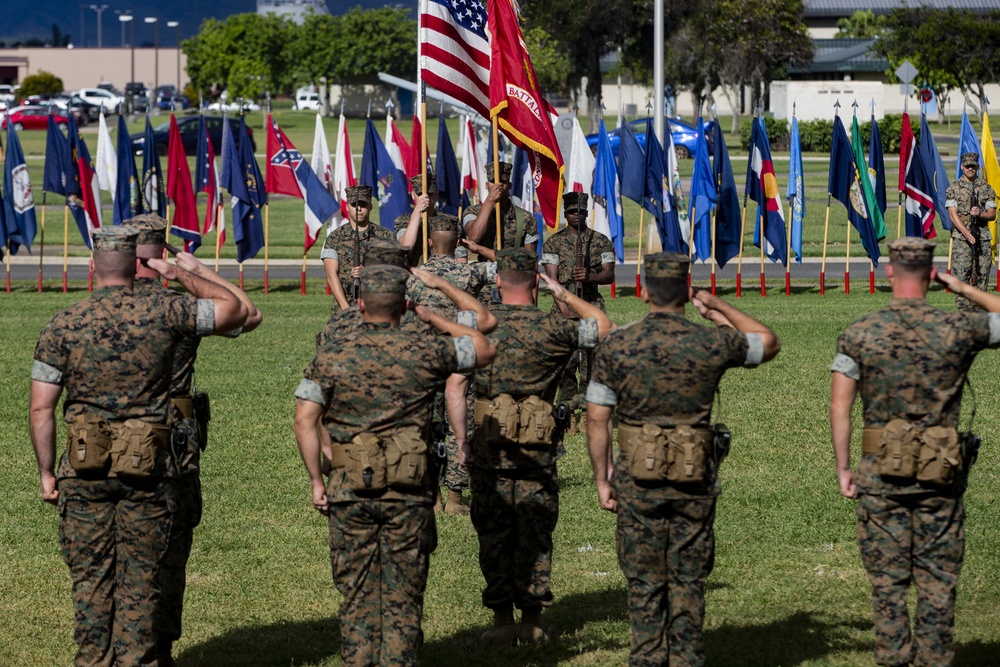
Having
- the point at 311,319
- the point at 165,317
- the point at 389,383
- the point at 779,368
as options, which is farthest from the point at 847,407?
the point at 311,319

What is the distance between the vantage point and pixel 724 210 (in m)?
22.0

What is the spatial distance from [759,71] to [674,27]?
4425mm

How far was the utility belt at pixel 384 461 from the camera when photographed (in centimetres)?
627

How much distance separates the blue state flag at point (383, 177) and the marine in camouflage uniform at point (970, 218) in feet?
25.9

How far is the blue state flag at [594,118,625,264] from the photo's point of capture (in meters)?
21.8

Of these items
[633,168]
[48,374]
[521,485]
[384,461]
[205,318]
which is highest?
[633,168]

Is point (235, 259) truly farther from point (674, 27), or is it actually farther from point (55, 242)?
point (674, 27)

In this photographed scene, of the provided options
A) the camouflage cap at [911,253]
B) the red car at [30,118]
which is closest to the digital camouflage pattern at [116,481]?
the camouflage cap at [911,253]

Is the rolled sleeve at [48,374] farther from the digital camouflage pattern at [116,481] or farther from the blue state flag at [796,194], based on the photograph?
the blue state flag at [796,194]

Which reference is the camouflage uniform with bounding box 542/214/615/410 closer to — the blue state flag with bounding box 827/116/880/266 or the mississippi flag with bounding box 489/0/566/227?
the mississippi flag with bounding box 489/0/566/227

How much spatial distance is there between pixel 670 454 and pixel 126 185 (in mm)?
17360

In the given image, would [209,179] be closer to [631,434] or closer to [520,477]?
[520,477]

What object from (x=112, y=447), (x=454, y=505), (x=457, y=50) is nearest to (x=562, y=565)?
(x=454, y=505)

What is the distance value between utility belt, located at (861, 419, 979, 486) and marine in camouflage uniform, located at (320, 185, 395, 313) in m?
5.55
